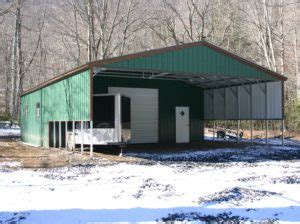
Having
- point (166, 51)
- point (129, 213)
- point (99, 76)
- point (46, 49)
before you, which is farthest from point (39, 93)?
point (46, 49)

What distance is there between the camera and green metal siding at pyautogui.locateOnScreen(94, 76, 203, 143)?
20578 mm

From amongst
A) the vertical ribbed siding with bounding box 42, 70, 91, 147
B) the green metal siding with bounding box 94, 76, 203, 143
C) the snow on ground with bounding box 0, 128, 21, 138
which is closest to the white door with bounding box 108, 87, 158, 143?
the green metal siding with bounding box 94, 76, 203, 143

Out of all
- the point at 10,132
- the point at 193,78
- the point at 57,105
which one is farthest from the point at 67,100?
the point at 10,132

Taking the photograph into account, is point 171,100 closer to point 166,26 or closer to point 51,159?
point 51,159

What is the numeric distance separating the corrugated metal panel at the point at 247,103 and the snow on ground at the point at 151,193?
702 centimetres

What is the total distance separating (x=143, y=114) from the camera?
20.9 metres

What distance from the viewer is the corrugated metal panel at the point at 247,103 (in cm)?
1900

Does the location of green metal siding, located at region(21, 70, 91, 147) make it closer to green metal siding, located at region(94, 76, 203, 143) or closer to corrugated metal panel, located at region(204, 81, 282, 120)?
green metal siding, located at region(94, 76, 203, 143)

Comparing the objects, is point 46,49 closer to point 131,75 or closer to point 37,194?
point 131,75

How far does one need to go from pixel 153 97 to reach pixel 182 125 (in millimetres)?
2256

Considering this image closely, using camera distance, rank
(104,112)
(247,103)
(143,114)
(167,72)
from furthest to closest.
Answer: (143,114)
(247,103)
(104,112)
(167,72)

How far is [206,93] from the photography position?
2331 centimetres

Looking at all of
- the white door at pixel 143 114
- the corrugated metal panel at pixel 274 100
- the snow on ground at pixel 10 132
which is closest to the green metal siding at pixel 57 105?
the white door at pixel 143 114

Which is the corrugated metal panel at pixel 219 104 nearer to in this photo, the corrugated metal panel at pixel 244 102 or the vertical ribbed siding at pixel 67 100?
the corrugated metal panel at pixel 244 102
